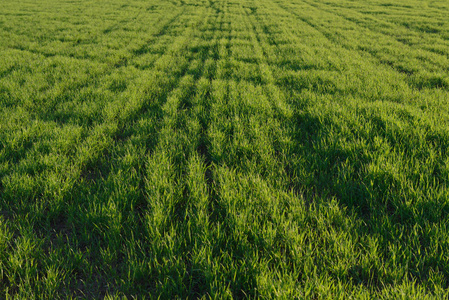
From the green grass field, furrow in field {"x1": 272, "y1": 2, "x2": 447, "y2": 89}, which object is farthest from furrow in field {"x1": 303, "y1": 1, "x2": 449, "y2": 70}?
the green grass field

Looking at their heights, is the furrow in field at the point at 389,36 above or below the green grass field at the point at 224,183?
above

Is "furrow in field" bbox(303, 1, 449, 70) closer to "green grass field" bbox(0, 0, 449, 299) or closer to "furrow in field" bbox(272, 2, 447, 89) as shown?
"furrow in field" bbox(272, 2, 447, 89)

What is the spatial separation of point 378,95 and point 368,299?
436cm

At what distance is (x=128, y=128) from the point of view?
11.8 ft

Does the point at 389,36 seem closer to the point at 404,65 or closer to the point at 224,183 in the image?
the point at 404,65

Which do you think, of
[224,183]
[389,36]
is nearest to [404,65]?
[389,36]

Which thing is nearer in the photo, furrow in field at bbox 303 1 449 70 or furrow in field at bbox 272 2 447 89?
furrow in field at bbox 272 2 447 89

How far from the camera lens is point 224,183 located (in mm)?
2398

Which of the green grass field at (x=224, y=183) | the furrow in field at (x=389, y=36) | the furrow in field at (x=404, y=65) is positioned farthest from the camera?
the furrow in field at (x=389, y=36)

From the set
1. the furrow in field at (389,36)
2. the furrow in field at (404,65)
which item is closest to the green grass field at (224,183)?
the furrow in field at (404,65)

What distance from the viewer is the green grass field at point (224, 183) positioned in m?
1.56

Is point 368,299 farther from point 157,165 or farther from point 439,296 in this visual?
point 157,165

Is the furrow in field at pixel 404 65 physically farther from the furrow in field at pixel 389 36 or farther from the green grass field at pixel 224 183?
the furrow in field at pixel 389 36

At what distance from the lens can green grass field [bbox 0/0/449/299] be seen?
1.56 m
